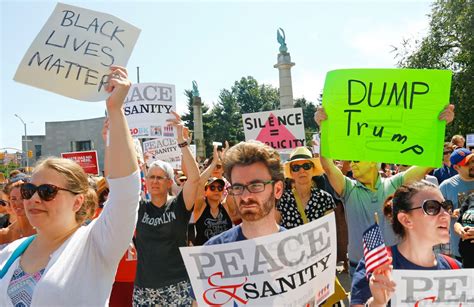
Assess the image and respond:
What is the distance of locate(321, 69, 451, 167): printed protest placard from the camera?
342cm

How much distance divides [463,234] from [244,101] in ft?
258

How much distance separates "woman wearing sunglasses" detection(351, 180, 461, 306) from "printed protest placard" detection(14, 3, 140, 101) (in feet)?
6.80

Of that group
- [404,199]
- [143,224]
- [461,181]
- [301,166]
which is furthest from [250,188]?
[461,181]

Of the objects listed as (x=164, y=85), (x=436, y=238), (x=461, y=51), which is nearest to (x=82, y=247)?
(x=436, y=238)

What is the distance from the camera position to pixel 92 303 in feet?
6.36

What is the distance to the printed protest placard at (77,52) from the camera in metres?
3.12

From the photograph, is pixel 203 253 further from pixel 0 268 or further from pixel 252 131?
pixel 252 131

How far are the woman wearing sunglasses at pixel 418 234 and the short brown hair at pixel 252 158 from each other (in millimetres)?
684

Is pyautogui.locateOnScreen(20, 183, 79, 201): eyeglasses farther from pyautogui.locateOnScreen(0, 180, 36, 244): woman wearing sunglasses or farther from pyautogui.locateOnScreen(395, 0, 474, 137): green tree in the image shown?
pyautogui.locateOnScreen(395, 0, 474, 137): green tree

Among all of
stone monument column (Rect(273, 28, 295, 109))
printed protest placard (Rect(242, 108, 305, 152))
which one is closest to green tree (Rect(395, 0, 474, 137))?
stone monument column (Rect(273, 28, 295, 109))

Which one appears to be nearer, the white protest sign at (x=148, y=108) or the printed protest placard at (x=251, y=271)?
the printed protest placard at (x=251, y=271)

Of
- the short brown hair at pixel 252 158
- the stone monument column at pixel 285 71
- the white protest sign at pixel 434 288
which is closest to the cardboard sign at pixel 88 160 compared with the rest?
the short brown hair at pixel 252 158

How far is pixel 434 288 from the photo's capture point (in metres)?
2.14

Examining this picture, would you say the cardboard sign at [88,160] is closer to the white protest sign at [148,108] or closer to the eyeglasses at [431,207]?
the white protest sign at [148,108]
